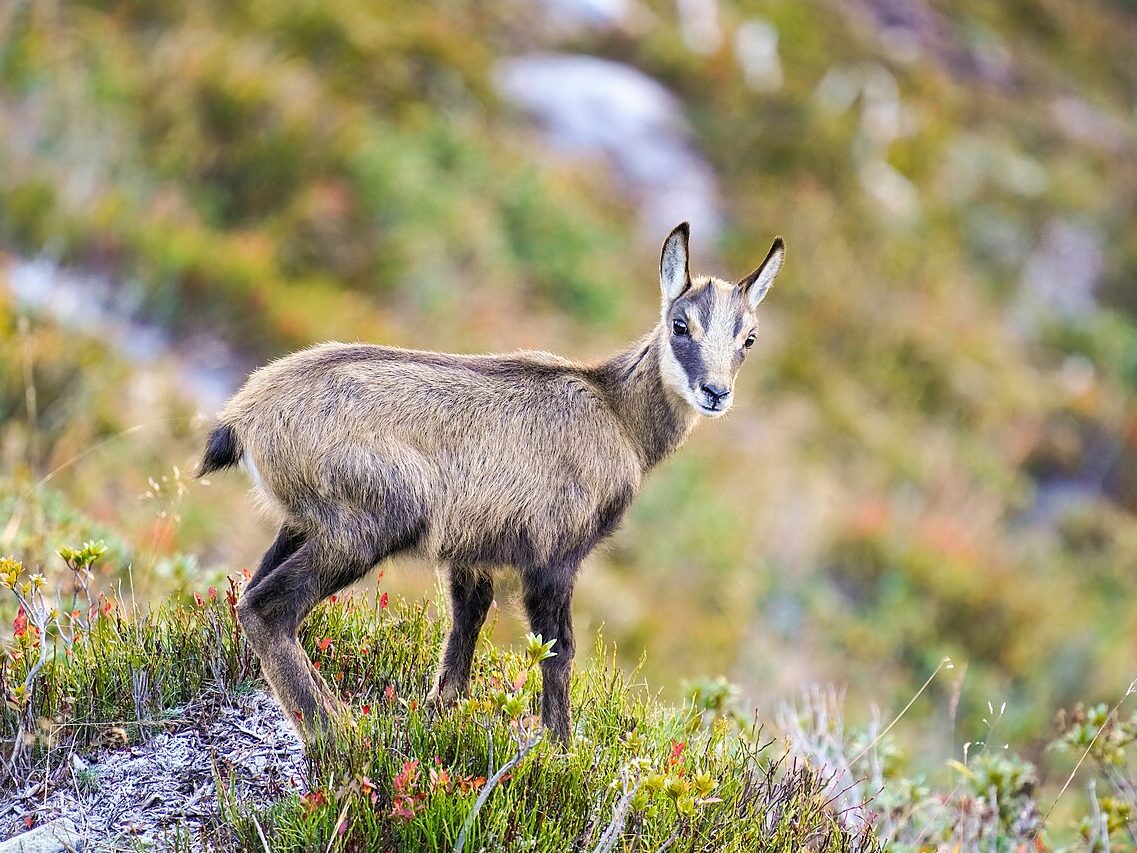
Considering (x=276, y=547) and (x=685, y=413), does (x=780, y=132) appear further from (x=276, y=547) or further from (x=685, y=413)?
(x=276, y=547)

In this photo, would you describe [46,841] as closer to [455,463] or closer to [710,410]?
[455,463]

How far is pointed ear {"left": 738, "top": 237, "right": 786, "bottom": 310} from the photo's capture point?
567 centimetres

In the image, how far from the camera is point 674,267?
5.66m

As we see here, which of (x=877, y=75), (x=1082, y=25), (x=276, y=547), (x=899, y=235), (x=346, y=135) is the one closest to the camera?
(x=276, y=547)

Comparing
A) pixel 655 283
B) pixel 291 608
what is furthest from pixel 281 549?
pixel 655 283

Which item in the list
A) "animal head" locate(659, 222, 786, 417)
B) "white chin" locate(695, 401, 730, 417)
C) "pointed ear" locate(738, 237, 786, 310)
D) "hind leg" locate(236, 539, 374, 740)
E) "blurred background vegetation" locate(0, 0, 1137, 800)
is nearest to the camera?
"hind leg" locate(236, 539, 374, 740)

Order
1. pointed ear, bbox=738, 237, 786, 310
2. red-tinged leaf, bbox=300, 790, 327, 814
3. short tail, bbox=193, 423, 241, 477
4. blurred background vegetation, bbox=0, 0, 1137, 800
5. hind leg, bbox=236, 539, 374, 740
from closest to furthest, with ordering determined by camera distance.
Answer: red-tinged leaf, bbox=300, 790, 327, 814 → hind leg, bbox=236, 539, 374, 740 → short tail, bbox=193, 423, 241, 477 → pointed ear, bbox=738, 237, 786, 310 → blurred background vegetation, bbox=0, 0, 1137, 800

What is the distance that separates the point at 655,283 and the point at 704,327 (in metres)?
10.6

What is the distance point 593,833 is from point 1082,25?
25.9 m

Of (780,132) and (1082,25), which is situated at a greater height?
(1082,25)

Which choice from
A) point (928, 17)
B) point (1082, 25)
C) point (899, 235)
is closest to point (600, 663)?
point (899, 235)

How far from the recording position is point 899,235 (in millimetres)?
18062

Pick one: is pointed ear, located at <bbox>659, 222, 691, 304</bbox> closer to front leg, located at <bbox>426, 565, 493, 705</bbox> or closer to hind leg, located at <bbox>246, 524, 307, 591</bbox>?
front leg, located at <bbox>426, 565, 493, 705</bbox>

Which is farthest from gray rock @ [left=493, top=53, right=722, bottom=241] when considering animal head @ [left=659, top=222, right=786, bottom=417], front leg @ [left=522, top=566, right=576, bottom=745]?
front leg @ [left=522, top=566, right=576, bottom=745]
